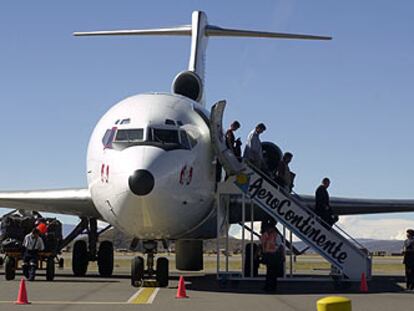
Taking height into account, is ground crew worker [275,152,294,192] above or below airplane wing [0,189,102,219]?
above

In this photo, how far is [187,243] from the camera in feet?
89.8

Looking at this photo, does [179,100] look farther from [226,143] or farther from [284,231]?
[284,231]

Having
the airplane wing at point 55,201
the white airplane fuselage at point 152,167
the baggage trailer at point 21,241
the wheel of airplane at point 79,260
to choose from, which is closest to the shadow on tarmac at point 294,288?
the white airplane fuselage at point 152,167

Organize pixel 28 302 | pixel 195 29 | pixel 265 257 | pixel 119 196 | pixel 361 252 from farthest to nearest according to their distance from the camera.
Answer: pixel 195 29, pixel 361 252, pixel 265 257, pixel 119 196, pixel 28 302

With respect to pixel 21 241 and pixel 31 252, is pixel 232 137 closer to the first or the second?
pixel 31 252

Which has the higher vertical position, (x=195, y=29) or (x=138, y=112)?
(x=195, y=29)

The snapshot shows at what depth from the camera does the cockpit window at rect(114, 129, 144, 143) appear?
1870 centimetres

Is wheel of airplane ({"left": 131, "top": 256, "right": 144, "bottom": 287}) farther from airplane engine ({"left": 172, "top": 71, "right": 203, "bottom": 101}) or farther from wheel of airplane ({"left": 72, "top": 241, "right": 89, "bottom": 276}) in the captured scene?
airplane engine ({"left": 172, "top": 71, "right": 203, "bottom": 101})

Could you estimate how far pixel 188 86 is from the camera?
88.7 ft

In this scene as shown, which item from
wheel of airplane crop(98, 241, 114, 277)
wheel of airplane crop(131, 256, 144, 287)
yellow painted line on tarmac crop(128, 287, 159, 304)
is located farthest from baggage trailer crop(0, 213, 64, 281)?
yellow painted line on tarmac crop(128, 287, 159, 304)

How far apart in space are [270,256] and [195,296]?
2613 mm

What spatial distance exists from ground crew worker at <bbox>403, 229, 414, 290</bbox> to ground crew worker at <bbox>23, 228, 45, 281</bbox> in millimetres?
9868

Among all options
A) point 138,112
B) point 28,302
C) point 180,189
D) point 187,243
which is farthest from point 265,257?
point 187,243

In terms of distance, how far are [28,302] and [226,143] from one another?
769cm
